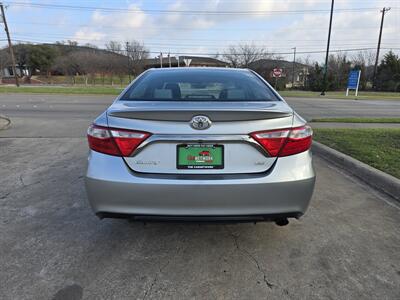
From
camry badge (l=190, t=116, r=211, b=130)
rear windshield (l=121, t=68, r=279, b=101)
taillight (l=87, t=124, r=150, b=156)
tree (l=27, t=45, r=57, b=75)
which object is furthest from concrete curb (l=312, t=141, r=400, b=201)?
tree (l=27, t=45, r=57, b=75)

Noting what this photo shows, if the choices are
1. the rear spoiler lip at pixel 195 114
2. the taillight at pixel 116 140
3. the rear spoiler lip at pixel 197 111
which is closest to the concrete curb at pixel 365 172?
the rear spoiler lip at pixel 197 111

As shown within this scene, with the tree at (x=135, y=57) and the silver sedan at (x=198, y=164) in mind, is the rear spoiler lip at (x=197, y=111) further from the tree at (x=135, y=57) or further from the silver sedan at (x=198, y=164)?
the tree at (x=135, y=57)

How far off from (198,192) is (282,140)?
72cm

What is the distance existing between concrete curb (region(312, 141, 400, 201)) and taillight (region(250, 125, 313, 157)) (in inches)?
87.8

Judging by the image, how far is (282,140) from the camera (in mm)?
2150

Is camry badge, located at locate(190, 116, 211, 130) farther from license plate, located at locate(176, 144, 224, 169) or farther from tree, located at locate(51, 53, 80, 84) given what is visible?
tree, located at locate(51, 53, 80, 84)

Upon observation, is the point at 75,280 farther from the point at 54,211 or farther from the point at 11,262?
the point at 54,211

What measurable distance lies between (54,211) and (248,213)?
2.31m

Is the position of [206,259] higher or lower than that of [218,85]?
lower

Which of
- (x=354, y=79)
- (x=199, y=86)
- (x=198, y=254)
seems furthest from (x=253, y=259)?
(x=354, y=79)

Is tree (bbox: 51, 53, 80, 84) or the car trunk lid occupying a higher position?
tree (bbox: 51, 53, 80, 84)

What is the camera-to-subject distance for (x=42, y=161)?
5191 mm

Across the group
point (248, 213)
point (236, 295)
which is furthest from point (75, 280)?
point (248, 213)

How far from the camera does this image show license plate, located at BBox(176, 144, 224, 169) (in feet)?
6.86
